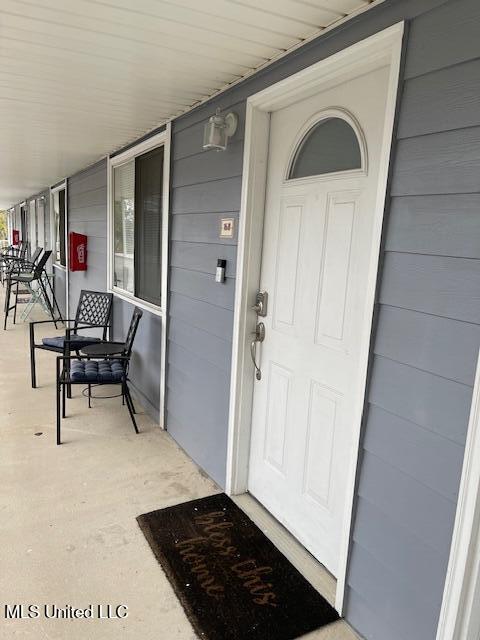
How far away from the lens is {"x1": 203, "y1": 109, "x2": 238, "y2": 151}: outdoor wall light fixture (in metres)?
2.21

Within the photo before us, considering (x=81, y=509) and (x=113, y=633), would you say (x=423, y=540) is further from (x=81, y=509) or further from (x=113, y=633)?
(x=81, y=509)

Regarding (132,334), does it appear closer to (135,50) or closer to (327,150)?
(135,50)

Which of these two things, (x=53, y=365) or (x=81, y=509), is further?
(x=53, y=365)

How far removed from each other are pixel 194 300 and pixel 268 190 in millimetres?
862

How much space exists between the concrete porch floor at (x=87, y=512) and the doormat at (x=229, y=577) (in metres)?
0.05

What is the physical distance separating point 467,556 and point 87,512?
1.74m

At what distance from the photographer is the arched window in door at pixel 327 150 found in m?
1.74

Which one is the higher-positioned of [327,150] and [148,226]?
[327,150]

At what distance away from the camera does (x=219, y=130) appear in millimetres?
2225

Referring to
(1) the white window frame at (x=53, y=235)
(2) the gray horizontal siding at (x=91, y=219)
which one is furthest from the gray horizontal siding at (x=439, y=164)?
(1) the white window frame at (x=53, y=235)

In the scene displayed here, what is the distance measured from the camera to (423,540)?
4.43 feet

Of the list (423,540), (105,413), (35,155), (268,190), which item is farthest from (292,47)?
(35,155)

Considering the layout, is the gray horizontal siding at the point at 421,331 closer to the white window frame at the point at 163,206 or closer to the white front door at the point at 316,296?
the white front door at the point at 316,296

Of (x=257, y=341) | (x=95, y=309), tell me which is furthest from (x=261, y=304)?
(x=95, y=309)
